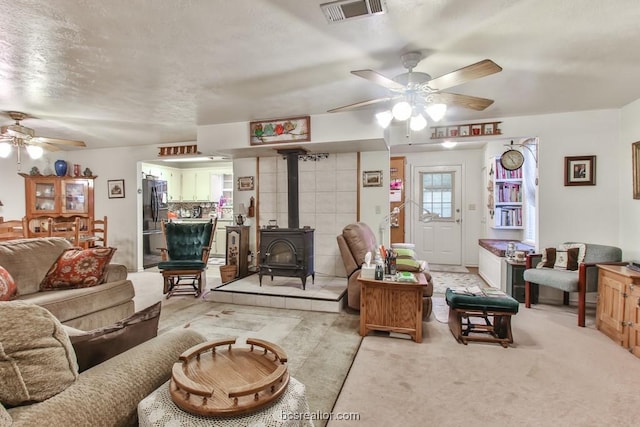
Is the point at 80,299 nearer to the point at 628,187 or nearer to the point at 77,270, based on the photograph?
the point at 77,270

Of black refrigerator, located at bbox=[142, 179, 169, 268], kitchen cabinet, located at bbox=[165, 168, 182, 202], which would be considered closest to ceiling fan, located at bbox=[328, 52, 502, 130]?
black refrigerator, located at bbox=[142, 179, 169, 268]

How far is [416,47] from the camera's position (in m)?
2.29

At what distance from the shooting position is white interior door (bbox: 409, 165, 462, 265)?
6352 mm

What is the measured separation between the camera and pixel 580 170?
3.82m

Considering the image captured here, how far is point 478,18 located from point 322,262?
3.59 m

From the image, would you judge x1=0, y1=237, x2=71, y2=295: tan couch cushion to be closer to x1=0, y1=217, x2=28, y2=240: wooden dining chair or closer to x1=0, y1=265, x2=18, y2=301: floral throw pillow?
x1=0, y1=265, x2=18, y2=301: floral throw pillow

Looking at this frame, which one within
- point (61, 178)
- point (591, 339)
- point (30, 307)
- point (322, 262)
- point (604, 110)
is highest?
point (604, 110)

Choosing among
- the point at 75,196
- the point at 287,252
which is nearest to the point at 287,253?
the point at 287,252

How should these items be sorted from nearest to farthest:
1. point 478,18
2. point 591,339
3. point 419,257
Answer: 1. point 478,18
2. point 591,339
3. point 419,257

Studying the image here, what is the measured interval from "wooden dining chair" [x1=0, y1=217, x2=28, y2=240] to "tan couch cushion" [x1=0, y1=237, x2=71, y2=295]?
2684mm

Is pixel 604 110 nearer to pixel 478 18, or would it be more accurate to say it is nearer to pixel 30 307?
pixel 478 18

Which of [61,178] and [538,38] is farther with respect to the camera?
[61,178]

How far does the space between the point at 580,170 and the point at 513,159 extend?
2.78 ft

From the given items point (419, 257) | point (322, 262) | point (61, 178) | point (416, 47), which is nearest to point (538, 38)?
point (416, 47)
